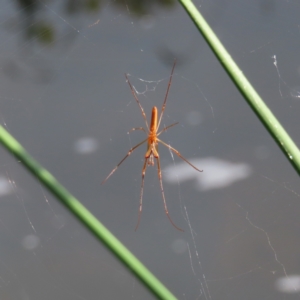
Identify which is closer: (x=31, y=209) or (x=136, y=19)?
(x=136, y=19)

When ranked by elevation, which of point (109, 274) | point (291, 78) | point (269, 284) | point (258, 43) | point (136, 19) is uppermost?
point (136, 19)

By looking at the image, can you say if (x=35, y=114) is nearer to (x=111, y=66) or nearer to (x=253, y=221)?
(x=111, y=66)

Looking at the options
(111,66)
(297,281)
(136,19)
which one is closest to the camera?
(136,19)

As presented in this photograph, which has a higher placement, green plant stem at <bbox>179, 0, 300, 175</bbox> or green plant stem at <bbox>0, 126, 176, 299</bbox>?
green plant stem at <bbox>179, 0, 300, 175</bbox>

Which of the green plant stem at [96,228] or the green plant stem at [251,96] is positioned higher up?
the green plant stem at [251,96]

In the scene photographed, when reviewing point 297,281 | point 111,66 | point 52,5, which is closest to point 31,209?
point 111,66
